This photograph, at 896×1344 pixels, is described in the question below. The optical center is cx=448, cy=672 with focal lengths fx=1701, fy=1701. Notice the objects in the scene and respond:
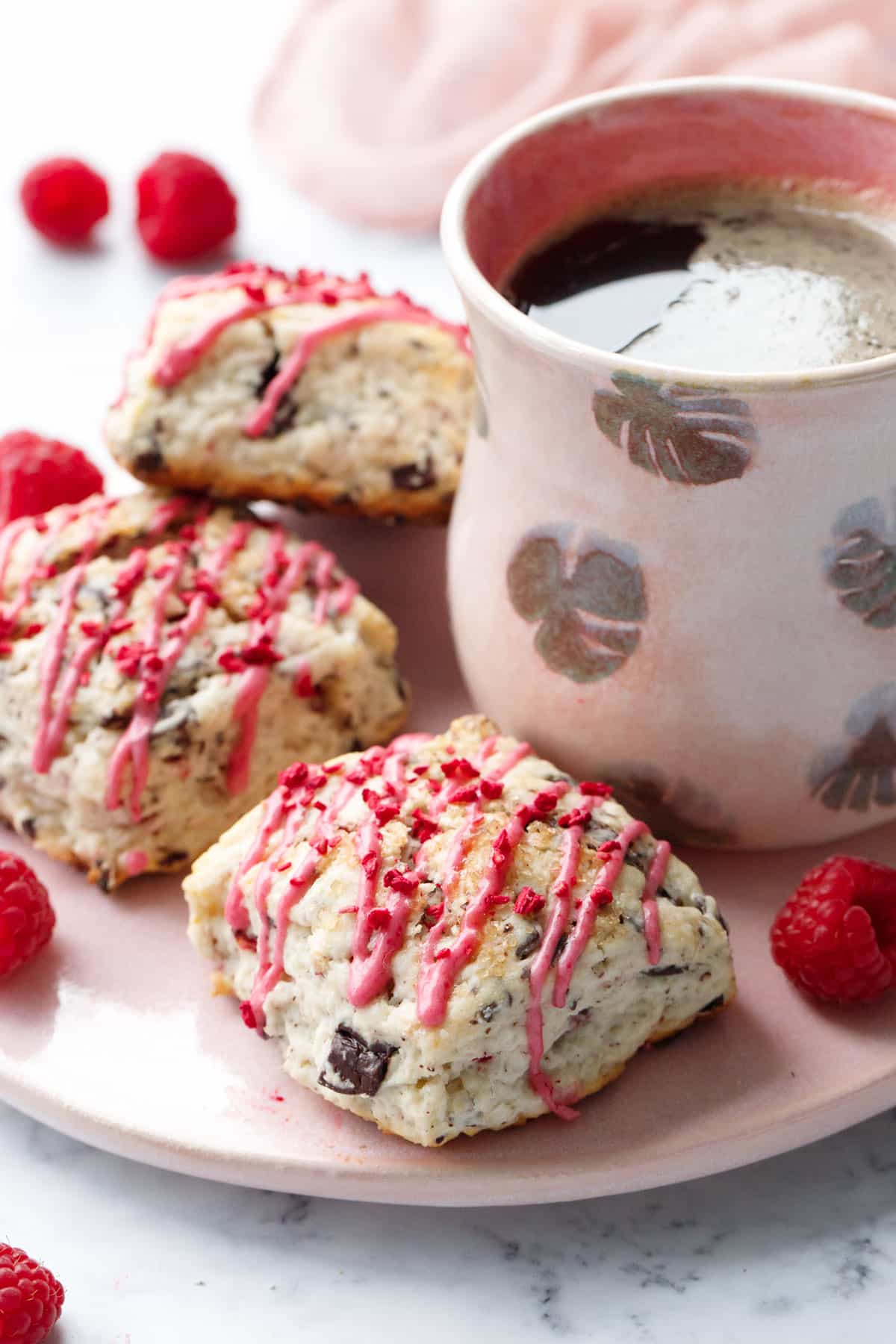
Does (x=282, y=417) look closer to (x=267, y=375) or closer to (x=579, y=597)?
(x=267, y=375)

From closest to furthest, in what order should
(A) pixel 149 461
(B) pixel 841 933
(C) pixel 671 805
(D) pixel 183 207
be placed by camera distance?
(B) pixel 841 933, (C) pixel 671 805, (A) pixel 149 461, (D) pixel 183 207

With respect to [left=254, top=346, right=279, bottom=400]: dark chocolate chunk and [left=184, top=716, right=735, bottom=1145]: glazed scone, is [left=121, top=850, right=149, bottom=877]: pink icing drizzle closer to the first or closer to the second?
[left=184, top=716, right=735, bottom=1145]: glazed scone

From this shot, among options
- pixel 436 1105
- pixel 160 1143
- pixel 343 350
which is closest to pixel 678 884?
pixel 436 1105

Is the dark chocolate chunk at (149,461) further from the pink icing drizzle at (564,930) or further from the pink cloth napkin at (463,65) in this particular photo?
the pink cloth napkin at (463,65)

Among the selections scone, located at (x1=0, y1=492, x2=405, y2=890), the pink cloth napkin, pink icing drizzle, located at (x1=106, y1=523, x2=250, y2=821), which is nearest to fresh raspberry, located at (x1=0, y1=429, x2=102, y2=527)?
scone, located at (x1=0, y1=492, x2=405, y2=890)

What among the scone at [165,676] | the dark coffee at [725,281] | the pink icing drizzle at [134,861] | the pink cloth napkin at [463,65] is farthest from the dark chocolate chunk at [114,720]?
the pink cloth napkin at [463,65]

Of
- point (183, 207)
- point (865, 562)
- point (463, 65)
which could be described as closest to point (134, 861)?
point (865, 562)
